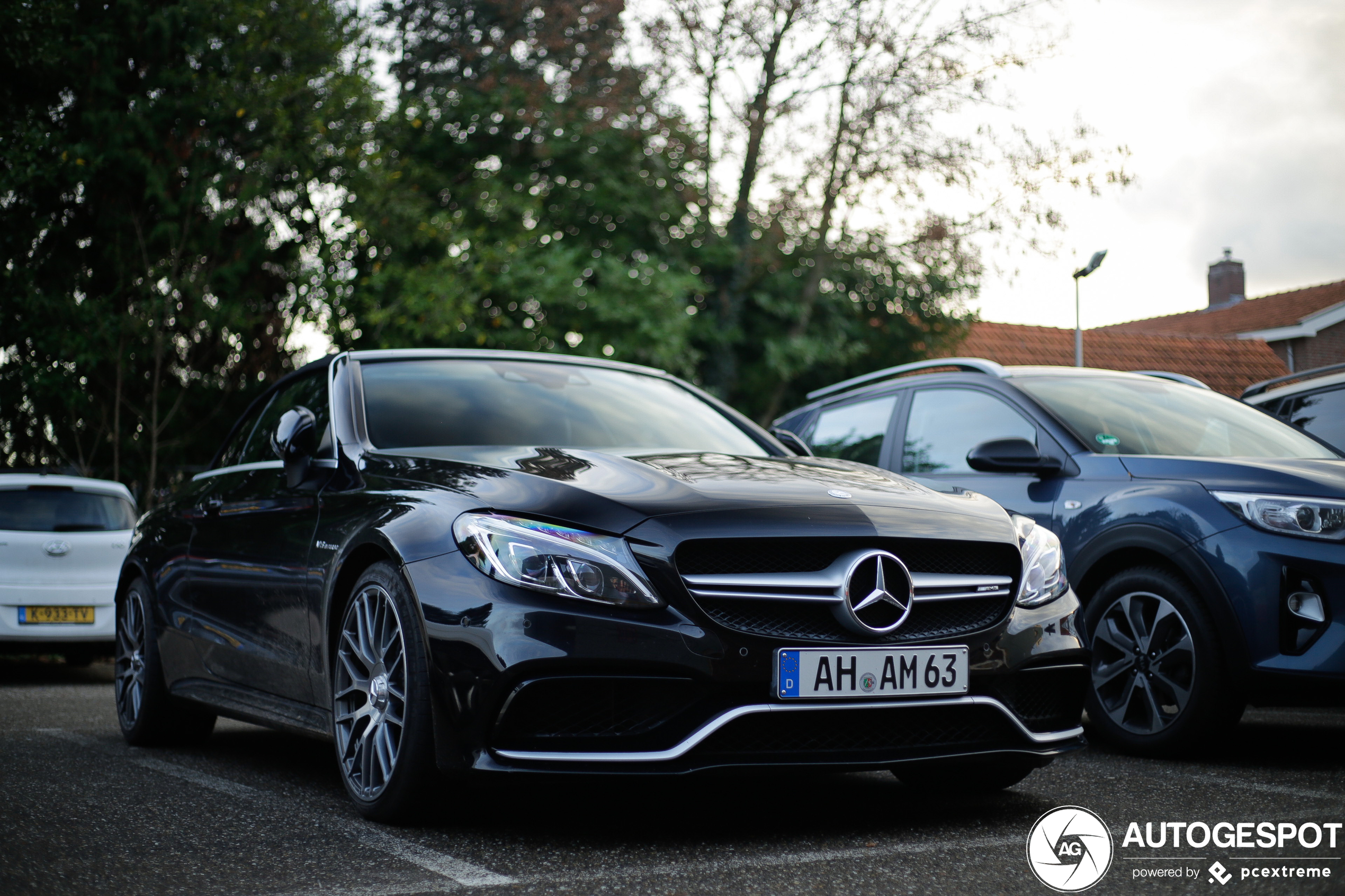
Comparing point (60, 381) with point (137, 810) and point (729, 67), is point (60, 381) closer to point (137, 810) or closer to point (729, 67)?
point (729, 67)

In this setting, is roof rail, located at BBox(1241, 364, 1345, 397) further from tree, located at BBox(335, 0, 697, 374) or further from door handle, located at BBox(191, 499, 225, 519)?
tree, located at BBox(335, 0, 697, 374)

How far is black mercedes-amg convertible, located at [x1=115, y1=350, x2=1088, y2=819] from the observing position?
3576 millimetres

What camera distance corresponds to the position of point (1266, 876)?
10.9 ft

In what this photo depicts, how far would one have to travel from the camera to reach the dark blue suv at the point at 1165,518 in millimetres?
5160

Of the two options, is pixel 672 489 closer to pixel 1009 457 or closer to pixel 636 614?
pixel 636 614

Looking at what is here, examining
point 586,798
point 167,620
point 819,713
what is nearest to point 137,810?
point 586,798

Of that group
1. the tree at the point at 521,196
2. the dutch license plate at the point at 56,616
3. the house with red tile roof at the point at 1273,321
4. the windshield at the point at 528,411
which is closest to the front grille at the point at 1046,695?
the windshield at the point at 528,411

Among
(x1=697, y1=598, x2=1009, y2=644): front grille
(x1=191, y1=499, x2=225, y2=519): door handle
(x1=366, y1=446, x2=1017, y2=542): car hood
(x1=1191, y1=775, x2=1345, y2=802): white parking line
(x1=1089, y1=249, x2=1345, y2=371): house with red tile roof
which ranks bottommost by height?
(x1=1191, y1=775, x2=1345, y2=802): white parking line

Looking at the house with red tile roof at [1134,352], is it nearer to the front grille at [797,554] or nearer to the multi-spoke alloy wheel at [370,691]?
the front grille at [797,554]

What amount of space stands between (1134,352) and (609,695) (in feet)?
106

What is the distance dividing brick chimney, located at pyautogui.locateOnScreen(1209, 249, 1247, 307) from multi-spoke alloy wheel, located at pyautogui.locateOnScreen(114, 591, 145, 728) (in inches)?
1831

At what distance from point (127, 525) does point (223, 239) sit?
29.0 ft

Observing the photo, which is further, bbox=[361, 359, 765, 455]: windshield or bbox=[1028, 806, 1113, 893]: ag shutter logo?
bbox=[361, 359, 765, 455]: windshield

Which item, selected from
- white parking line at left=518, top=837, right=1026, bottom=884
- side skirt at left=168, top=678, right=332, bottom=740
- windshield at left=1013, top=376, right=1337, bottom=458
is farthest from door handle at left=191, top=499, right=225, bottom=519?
windshield at left=1013, top=376, right=1337, bottom=458
